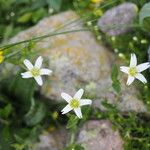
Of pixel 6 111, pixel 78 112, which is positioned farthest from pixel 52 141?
pixel 78 112

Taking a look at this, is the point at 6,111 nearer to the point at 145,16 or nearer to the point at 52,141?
the point at 52,141

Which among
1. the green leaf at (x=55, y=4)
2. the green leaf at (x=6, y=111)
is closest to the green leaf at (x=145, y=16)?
the green leaf at (x=55, y=4)

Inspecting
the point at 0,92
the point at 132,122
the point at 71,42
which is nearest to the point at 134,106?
the point at 132,122

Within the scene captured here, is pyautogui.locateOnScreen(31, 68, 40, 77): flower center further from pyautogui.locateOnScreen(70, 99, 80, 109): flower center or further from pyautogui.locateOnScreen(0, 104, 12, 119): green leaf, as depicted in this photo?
pyautogui.locateOnScreen(0, 104, 12, 119): green leaf

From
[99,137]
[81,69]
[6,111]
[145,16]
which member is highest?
[145,16]

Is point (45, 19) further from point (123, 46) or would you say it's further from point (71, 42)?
point (123, 46)

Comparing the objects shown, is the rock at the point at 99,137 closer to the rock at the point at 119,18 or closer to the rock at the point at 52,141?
the rock at the point at 52,141
